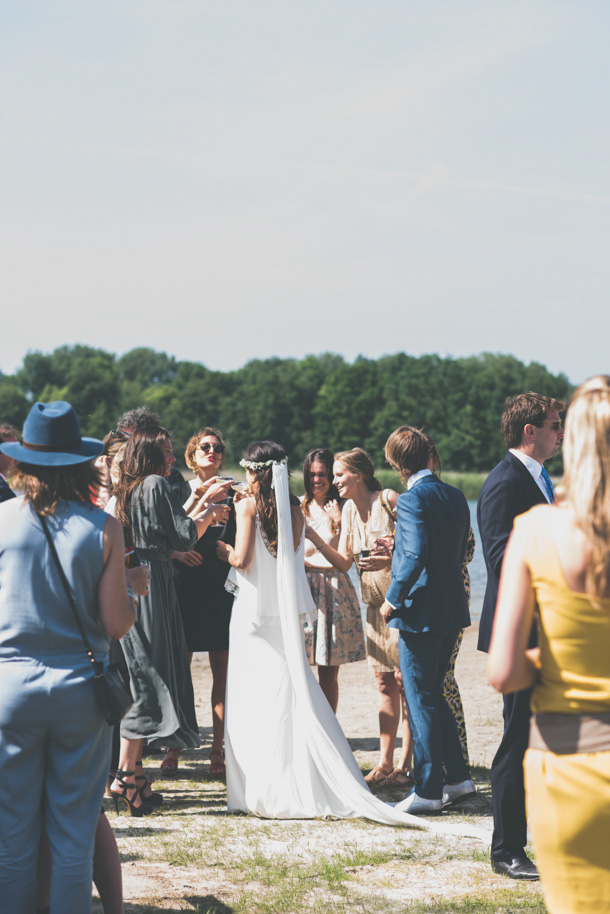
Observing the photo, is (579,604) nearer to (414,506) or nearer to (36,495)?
(36,495)

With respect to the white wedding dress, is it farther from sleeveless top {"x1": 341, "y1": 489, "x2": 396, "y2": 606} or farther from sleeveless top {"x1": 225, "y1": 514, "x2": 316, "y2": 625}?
sleeveless top {"x1": 341, "y1": 489, "x2": 396, "y2": 606}

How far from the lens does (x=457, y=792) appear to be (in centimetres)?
606

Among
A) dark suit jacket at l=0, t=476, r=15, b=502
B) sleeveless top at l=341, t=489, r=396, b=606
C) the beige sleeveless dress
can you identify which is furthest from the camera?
sleeveless top at l=341, t=489, r=396, b=606

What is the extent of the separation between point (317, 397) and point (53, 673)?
107 m

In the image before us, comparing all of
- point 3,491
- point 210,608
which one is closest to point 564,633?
point 3,491

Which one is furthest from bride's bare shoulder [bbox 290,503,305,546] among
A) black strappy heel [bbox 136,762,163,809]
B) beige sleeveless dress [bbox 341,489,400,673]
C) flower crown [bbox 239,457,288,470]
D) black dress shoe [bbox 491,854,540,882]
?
black dress shoe [bbox 491,854,540,882]

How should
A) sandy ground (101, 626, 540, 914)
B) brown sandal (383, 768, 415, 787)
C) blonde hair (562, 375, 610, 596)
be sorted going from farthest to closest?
1. brown sandal (383, 768, 415, 787)
2. sandy ground (101, 626, 540, 914)
3. blonde hair (562, 375, 610, 596)

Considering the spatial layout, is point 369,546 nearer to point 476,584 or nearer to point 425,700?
point 425,700

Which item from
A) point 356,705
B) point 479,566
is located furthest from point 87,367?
point 356,705

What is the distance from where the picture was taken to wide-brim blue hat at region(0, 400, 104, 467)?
3369 millimetres

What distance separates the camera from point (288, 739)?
5.89m

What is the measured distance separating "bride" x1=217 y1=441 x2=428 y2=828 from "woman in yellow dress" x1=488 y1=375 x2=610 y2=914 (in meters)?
3.23

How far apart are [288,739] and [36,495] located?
10.3 feet

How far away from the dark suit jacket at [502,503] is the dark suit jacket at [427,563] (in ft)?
3.21
